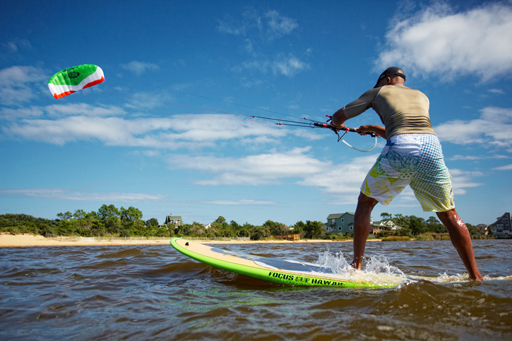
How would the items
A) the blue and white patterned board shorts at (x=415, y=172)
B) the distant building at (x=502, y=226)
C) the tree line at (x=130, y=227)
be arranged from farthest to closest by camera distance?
the distant building at (x=502, y=226) → the tree line at (x=130, y=227) → the blue and white patterned board shorts at (x=415, y=172)

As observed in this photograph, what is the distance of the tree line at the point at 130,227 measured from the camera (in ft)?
96.2

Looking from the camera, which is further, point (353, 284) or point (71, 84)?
point (71, 84)

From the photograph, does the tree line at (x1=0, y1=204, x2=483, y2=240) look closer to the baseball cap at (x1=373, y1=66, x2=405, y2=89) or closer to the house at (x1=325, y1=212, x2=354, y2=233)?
the house at (x1=325, y1=212, x2=354, y2=233)

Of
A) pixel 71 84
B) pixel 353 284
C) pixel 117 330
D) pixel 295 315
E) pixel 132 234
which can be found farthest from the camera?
pixel 132 234

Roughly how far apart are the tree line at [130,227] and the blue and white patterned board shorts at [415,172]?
32130 mm

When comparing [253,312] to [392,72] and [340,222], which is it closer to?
[392,72]

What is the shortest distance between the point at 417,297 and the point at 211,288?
5.86 feet

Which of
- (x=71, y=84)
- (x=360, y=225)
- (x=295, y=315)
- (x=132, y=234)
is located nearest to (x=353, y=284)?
(x=360, y=225)

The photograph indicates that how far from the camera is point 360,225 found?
2.63 meters

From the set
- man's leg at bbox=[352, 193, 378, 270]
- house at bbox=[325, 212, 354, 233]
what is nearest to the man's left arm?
man's leg at bbox=[352, 193, 378, 270]

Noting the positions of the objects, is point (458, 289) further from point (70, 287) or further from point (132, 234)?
point (132, 234)

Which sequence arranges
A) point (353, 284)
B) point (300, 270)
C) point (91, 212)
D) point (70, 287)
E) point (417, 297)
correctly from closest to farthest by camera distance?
1. point (417, 297)
2. point (353, 284)
3. point (70, 287)
4. point (300, 270)
5. point (91, 212)

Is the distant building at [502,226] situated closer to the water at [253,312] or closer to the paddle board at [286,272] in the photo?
the paddle board at [286,272]

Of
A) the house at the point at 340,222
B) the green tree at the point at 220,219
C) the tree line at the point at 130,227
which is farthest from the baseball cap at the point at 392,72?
the green tree at the point at 220,219
